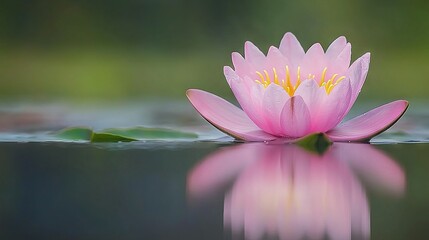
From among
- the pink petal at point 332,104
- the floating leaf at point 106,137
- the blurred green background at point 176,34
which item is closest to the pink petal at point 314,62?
the pink petal at point 332,104

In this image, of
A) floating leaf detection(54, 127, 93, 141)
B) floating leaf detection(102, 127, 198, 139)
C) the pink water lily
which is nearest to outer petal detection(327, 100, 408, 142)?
the pink water lily

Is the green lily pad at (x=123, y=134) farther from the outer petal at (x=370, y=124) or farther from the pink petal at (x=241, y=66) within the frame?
the outer petal at (x=370, y=124)

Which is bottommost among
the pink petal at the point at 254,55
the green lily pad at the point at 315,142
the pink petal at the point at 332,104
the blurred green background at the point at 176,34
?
the green lily pad at the point at 315,142

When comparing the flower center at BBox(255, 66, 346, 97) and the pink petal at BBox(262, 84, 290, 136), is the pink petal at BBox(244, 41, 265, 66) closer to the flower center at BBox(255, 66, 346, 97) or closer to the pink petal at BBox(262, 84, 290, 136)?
the flower center at BBox(255, 66, 346, 97)

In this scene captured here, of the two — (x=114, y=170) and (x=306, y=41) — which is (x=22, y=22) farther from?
(x=114, y=170)

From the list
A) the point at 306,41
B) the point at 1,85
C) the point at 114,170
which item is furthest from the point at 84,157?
the point at 306,41

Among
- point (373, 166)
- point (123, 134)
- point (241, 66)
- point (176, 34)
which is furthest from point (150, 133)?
point (176, 34)

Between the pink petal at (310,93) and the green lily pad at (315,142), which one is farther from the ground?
the pink petal at (310,93)

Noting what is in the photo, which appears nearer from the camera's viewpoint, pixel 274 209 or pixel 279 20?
pixel 274 209
